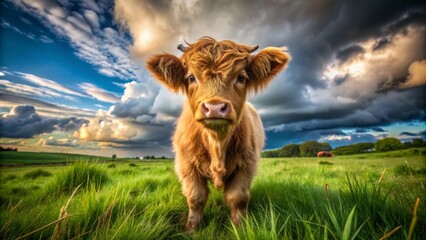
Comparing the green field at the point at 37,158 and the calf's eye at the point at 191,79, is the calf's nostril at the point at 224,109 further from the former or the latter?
the green field at the point at 37,158

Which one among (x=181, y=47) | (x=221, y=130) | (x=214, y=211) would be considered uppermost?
(x=181, y=47)

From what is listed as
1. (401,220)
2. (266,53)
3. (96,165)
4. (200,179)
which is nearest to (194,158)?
(200,179)

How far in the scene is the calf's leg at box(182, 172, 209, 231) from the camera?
320 centimetres

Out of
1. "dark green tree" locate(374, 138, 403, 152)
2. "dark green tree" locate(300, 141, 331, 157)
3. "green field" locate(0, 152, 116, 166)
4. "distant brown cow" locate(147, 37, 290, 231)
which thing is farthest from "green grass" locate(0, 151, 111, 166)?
"dark green tree" locate(300, 141, 331, 157)

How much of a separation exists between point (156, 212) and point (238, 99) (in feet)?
5.62

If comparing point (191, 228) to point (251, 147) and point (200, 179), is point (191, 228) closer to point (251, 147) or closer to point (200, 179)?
point (200, 179)

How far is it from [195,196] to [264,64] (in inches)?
82.1

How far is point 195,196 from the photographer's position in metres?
3.31

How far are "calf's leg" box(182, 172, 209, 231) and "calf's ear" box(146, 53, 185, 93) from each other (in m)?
1.34

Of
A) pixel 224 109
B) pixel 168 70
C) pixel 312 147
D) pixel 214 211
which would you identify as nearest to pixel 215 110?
pixel 224 109

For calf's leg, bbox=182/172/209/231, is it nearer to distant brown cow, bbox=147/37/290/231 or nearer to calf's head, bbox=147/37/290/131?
distant brown cow, bbox=147/37/290/231

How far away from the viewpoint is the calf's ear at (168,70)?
3508 millimetres

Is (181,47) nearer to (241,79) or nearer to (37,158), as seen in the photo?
(241,79)

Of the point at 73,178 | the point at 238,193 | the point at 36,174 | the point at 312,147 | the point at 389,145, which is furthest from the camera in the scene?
the point at 312,147
